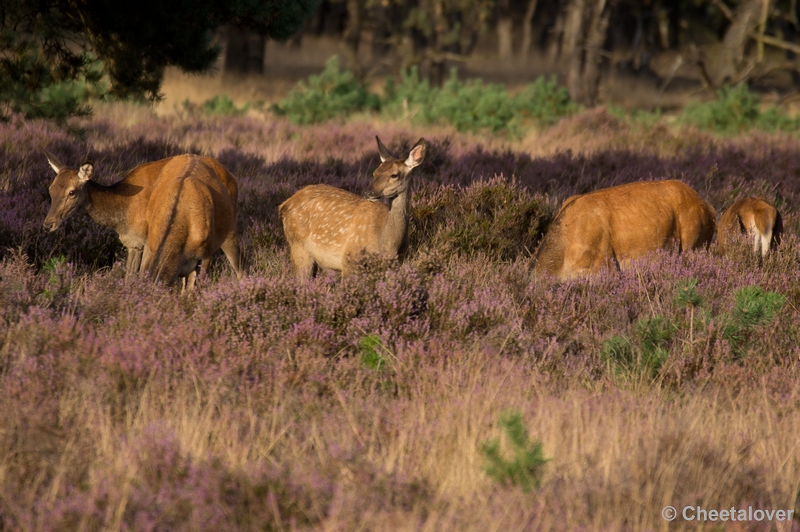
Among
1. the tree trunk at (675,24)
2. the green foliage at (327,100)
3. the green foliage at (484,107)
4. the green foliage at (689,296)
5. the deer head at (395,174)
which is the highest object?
the deer head at (395,174)

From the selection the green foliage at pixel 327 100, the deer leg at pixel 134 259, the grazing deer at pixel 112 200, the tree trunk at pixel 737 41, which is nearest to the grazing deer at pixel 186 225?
the grazing deer at pixel 112 200

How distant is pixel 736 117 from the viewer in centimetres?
1908

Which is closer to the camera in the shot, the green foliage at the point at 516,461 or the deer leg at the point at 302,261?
the green foliage at the point at 516,461

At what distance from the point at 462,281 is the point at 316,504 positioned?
140 inches

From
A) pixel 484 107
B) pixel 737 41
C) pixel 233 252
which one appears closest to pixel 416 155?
pixel 233 252

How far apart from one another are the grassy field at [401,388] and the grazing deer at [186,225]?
1.44ft

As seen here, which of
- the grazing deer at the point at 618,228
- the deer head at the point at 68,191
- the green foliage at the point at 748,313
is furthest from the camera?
the grazing deer at the point at 618,228

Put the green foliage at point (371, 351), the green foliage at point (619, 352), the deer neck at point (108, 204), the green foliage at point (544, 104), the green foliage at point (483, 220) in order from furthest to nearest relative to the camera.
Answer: the green foliage at point (544, 104) → the green foliage at point (483, 220) → the deer neck at point (108, 204) → the green foliage at point (619, 352) → the green foliage at point (371, 351)

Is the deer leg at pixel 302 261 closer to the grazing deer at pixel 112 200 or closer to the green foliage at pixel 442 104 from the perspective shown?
the grazing deer at pixel 112 200

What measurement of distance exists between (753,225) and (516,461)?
4.94 m

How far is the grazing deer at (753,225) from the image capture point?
7664mm

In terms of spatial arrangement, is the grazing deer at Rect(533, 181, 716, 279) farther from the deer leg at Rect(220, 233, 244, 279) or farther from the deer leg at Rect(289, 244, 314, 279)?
the deer leg at Rect(220, 233, 244, 279)

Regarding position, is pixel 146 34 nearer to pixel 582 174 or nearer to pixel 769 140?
pixel 582 174

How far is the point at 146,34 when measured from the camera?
8.89m
